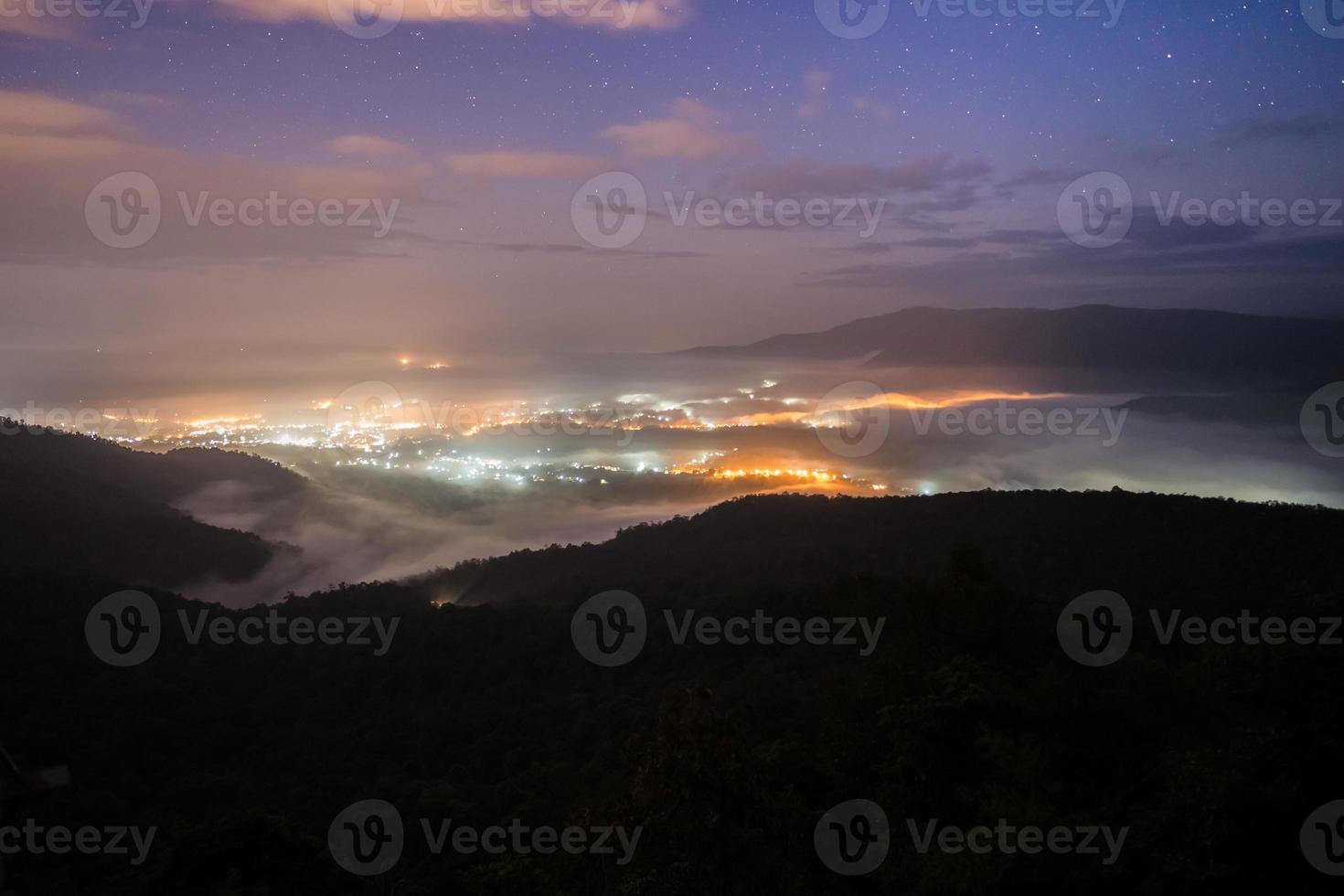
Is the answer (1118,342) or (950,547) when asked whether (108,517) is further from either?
(1118,342)

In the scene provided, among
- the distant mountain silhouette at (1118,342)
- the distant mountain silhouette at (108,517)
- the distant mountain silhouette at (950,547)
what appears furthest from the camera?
the distant mountain silhouette at (1118,342)

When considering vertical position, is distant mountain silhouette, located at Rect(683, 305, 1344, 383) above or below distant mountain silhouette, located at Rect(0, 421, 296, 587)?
above

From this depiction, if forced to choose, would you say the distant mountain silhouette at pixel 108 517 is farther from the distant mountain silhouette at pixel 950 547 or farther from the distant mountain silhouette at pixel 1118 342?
the distant mountain silhouette at pixel 1118 342

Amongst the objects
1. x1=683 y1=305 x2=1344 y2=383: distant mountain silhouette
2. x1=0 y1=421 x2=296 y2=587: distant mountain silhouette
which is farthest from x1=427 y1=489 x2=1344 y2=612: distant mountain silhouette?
x1=683 y1=305 x2=1344 y2=383: distant mountain silhouette

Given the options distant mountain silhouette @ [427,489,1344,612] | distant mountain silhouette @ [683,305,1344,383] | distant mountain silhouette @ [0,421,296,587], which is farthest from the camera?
distant mountain silhouette @ [683,305,1344,383]

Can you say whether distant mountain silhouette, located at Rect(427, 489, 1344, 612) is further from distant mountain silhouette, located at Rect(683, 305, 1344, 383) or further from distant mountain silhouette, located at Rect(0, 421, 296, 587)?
distant mountain silhouette, located at Rect(683, 305, 1344, 383)

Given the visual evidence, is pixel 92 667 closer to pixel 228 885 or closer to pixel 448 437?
pixel 228 885

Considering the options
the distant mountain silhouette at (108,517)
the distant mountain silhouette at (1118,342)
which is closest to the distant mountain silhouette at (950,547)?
the distant mountain silhouette at (108,517)
